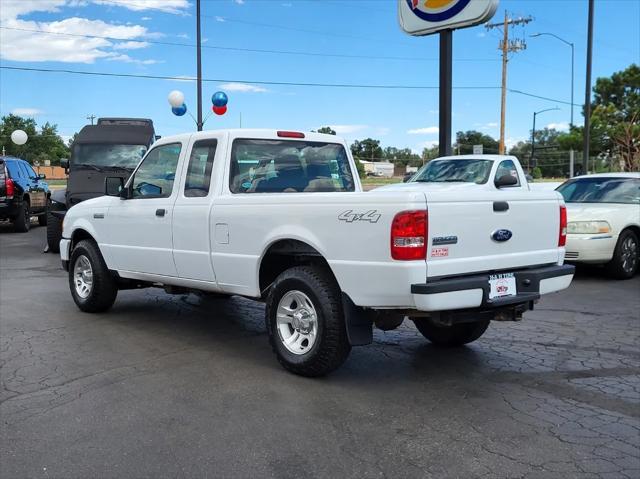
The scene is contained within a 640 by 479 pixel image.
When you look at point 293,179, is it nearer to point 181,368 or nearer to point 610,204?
point 181,368

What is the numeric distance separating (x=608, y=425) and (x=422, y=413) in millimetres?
1137

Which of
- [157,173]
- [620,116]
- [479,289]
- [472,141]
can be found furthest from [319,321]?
Result: [472,141]

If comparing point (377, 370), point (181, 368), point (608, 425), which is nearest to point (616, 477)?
point (608, 425)

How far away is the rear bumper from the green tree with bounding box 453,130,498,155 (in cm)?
10168

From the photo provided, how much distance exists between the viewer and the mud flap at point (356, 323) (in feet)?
14.8

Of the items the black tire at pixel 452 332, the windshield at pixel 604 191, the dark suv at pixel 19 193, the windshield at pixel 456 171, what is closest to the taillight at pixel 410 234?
the black tire at pixel 452 332

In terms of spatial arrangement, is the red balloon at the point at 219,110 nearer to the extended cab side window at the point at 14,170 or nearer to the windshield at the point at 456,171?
the extended cab side window at the point at 14,170

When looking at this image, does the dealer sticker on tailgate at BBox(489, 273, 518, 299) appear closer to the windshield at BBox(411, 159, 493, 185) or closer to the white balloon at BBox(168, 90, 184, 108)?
the windshield at BBox(411, 159, 493, 185)

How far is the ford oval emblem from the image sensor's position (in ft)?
14.7

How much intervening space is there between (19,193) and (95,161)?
482 centimetres

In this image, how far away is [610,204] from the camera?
10.1m

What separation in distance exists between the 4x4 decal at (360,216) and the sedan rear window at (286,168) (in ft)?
4.39

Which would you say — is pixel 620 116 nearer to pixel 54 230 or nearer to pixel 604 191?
pixel 604 191

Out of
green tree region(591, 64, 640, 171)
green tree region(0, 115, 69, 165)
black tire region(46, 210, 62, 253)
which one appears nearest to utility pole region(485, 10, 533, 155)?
green tree region(591, 64, 640, 171)
